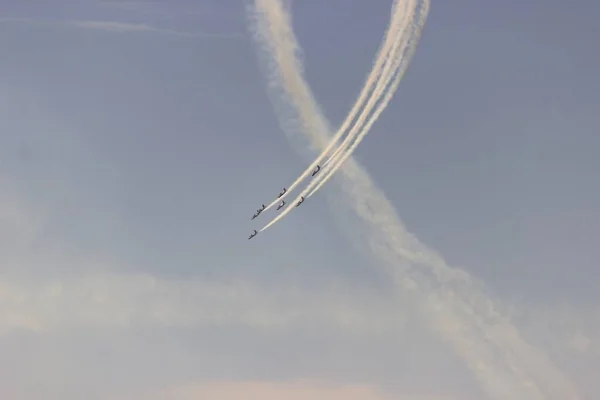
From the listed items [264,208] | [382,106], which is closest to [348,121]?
[382,106]

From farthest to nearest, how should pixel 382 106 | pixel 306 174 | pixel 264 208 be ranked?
pixel 264 208, pixel 306 174, pixel 382 106

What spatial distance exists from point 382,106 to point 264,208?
16360 millimetres

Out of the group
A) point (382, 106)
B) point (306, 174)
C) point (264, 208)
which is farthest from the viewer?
point (264, 208)

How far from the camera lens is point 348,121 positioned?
63625mm

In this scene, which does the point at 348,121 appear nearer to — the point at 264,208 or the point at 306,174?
the point at 306,174

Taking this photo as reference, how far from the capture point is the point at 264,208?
73.8 metres

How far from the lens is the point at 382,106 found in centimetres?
6238

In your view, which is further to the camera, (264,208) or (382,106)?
(264,208)

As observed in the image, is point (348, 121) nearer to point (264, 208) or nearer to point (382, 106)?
point (382, 106)

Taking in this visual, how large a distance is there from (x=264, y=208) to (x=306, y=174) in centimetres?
745

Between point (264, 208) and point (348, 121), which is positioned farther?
point (264, 208)

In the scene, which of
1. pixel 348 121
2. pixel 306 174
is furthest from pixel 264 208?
pixel 348 121

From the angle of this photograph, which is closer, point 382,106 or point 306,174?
point 382,106

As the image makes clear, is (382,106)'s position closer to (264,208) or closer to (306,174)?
(306,174)
